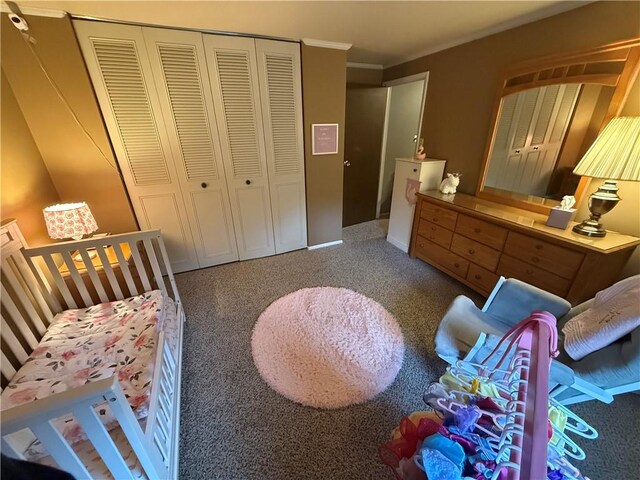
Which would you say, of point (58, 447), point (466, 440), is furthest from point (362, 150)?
point (58, 447)

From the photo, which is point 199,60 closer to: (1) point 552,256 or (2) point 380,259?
(2) point 380,259

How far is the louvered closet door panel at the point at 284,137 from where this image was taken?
2336 mm

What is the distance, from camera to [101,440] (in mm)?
734

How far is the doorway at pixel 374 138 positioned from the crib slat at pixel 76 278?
2.95m

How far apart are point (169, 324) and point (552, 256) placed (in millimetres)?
2560

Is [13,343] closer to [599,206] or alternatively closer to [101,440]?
[101,440]

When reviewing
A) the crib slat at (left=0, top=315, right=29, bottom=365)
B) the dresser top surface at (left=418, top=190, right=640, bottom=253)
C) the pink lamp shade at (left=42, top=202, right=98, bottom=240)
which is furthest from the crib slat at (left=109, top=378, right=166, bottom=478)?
the dresser top surface at (left=418, top=190, right=640, bottom=253)

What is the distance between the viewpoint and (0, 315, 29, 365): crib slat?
45.3 inches

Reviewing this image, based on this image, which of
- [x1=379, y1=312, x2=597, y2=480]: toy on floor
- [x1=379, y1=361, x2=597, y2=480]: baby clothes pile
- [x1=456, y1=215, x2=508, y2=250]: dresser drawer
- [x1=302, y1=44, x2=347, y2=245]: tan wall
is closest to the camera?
[x1=379, y1=312, x2=597, y2=480]: toy on floor

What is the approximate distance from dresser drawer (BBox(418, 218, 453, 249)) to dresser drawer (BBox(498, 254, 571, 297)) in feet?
1.68

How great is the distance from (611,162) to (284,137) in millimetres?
2456

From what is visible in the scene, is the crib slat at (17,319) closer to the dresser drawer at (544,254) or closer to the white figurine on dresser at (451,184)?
the dresser drawer at (544,254)

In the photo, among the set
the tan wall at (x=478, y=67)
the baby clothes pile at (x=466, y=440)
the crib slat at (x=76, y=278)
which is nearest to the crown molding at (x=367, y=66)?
the tan wall at (x=478, y=67)

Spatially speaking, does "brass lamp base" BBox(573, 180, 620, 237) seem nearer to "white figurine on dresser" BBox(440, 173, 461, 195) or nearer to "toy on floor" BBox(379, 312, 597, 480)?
"white figurine on dresser" BBox(440, 173, 461, 195)
